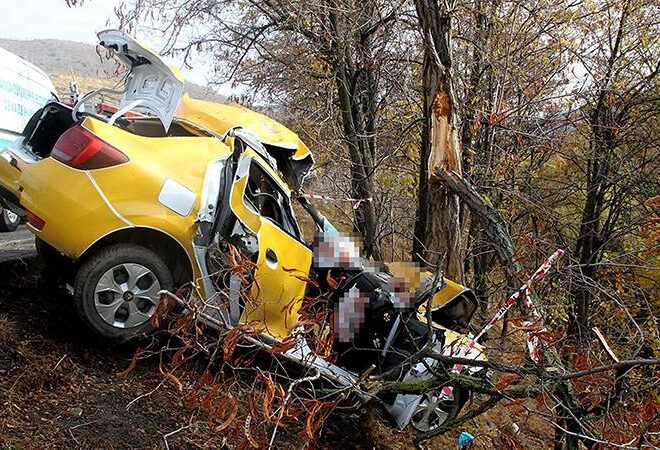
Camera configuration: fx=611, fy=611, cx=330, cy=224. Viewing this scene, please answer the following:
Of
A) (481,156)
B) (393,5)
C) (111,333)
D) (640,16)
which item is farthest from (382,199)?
(111,333)

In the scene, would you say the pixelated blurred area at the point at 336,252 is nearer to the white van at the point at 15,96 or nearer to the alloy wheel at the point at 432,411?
the alloy wheel at the point at 432,411

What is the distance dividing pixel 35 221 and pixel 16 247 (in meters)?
2.34

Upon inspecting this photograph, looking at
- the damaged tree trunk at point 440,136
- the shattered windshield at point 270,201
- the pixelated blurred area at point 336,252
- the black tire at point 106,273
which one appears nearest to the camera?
the black tire at point 106,273

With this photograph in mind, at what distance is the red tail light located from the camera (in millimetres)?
4477

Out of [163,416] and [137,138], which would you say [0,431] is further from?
[137,138]

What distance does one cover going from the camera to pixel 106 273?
177 inches

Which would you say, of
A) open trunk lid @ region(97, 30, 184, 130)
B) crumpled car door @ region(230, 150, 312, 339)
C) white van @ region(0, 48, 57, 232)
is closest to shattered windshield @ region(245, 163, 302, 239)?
A: crumpled car door @ region(230, 150, 312, 339)

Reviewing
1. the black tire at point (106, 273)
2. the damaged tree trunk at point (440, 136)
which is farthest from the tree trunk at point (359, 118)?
the black tire at point (106, 273)

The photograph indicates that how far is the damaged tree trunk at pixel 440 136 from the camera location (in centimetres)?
734

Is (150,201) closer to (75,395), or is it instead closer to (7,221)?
(75,395)

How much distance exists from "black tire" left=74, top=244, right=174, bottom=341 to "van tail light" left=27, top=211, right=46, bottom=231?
0.41 m

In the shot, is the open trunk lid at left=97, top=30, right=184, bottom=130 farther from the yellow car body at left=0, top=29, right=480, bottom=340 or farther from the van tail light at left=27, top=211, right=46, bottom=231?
the van tail light at left=27, top=211, right=46, bottom=231

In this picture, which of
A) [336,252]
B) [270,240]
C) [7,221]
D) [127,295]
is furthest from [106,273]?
[7,221]

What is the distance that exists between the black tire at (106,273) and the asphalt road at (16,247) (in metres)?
1.85
